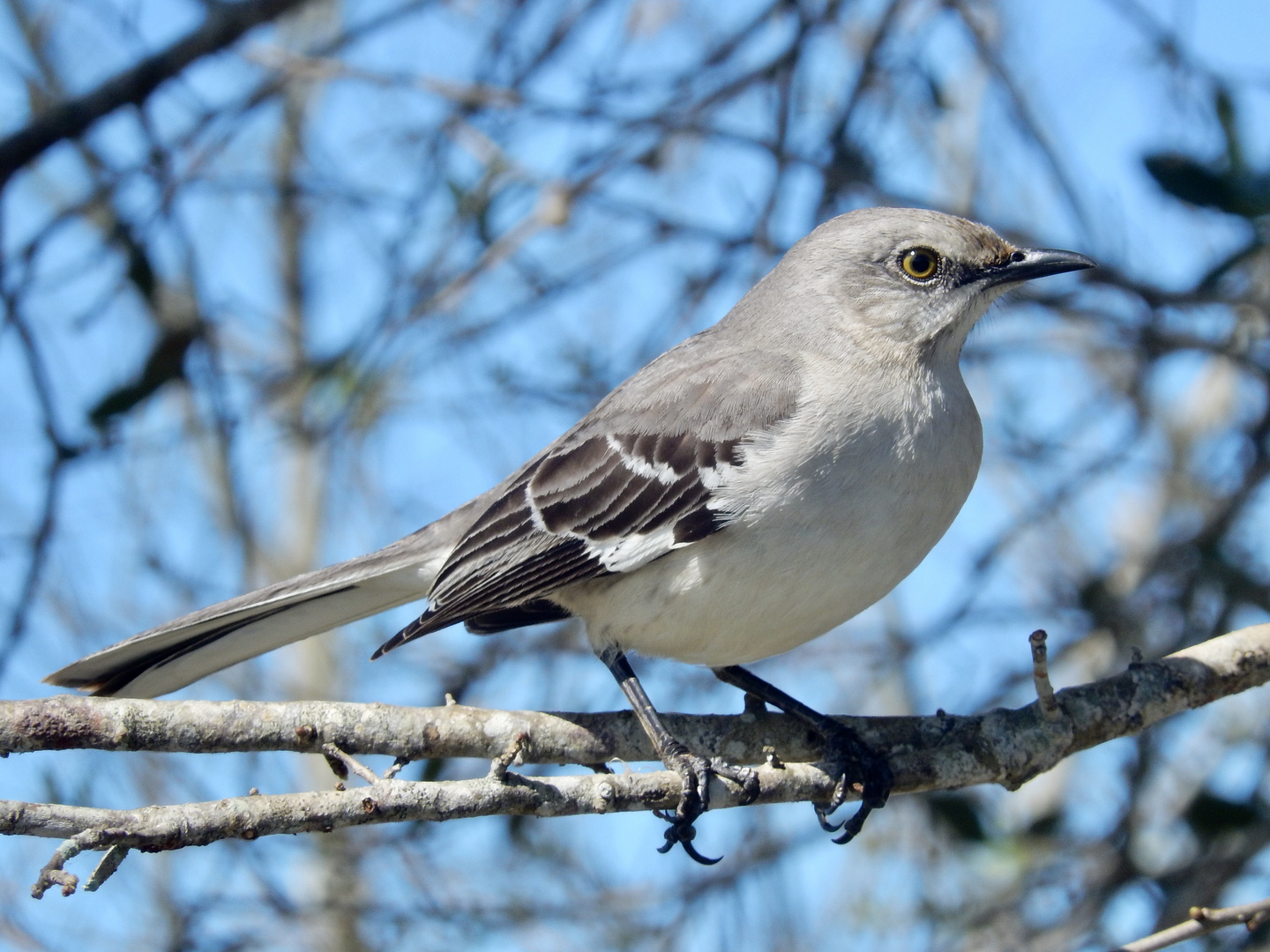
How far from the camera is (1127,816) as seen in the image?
15.9ft

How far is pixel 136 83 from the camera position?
5121 mm

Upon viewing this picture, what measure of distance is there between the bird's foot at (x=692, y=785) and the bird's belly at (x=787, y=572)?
0.36 m

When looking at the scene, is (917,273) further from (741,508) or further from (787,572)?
(787,572)

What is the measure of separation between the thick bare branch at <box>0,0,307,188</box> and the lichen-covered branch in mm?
2989

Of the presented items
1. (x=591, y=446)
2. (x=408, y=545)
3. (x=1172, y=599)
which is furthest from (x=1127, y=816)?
(x=408, y=545)

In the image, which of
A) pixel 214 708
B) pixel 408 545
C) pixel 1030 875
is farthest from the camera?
pixel 1030 875

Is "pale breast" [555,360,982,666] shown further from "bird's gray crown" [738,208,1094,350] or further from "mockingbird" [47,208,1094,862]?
"bird's gray crown" [738,208,1094,350]

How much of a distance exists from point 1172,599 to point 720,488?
8.57ft

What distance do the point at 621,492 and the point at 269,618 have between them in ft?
4.04

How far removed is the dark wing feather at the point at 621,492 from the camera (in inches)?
148

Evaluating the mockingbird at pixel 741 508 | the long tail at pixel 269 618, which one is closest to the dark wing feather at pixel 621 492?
the mockingbird at pixel 741 508

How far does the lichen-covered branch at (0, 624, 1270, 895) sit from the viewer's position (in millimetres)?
2527

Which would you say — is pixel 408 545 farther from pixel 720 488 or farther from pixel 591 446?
pixel 720 488

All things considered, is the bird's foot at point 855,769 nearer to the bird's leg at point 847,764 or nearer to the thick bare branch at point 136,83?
the bird's leg at point 847,764
